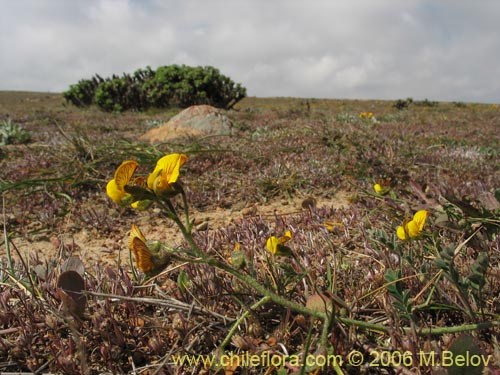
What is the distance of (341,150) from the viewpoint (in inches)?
180

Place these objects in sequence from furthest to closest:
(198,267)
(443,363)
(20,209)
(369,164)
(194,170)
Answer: (194,170) → (369,164) → (20,209) → (198,267) → (443,363)

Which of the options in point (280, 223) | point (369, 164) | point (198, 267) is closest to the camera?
point (198, 267)

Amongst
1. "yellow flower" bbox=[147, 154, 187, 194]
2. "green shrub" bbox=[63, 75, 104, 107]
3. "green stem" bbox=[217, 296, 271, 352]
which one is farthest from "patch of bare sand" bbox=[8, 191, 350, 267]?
"green shrub" bbox=[63, 75, 104, 107]

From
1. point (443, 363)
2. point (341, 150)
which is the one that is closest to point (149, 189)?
point (443, 363)

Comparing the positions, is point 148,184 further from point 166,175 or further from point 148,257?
point 148,257

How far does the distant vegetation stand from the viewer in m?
19.1

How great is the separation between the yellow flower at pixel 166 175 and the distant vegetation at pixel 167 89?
60.4 feet

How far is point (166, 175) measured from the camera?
42.9 inches

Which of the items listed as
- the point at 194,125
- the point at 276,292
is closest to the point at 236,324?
the point at 276,292

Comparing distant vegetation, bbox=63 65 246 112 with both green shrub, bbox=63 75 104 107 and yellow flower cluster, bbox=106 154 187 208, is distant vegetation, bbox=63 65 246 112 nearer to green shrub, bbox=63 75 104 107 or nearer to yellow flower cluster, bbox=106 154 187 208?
green shrub, bbox=63 75 104 107

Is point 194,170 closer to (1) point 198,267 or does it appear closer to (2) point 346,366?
(1) point 198,267

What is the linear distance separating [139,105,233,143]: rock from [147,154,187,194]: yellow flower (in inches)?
245

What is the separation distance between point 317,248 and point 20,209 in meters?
2.71

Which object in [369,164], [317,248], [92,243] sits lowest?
[92,243]
